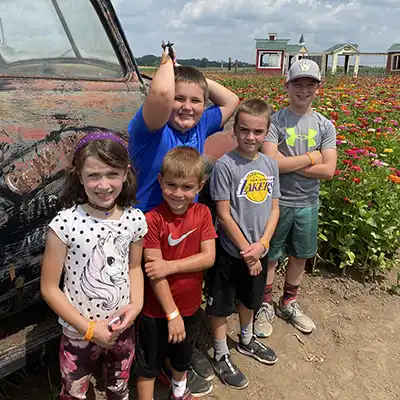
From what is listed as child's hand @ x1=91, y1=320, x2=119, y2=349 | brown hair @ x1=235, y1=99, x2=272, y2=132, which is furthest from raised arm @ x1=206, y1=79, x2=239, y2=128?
child's hand @ x1=91, y1=320, x2=119, y2=349

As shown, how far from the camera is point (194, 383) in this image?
8.39 ft

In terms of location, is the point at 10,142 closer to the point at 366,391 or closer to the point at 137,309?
the point at 137,309

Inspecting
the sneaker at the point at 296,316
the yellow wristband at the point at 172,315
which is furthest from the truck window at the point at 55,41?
the sneaker at the point at 296,316

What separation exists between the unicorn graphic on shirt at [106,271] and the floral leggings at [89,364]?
0.20 meters

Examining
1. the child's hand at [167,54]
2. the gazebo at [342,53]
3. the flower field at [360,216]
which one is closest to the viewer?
the child's hand at [167,54]

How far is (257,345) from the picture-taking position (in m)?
2.84

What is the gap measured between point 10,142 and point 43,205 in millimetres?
273

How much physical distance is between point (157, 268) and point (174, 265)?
0.08m

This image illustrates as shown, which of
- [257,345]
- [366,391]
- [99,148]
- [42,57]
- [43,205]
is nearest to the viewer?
[99,148]

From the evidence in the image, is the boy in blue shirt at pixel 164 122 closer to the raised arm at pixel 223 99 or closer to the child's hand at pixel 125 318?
the raised arm at pixel 223 99

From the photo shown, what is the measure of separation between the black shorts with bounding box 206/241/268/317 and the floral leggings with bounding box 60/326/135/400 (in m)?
0.67

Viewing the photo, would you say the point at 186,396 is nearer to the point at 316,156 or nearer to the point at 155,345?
the point at 155,345

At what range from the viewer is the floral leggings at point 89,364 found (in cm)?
184

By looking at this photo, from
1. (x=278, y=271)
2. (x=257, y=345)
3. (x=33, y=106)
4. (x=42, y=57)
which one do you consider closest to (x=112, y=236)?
(x=33, y=106)
